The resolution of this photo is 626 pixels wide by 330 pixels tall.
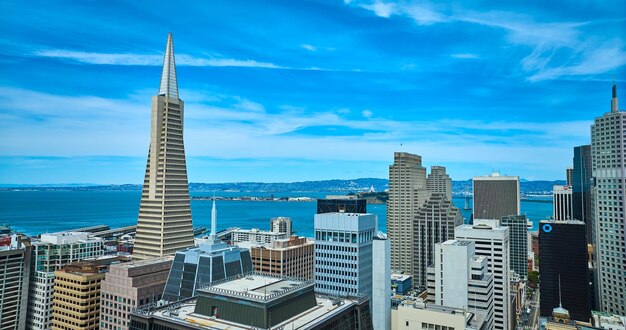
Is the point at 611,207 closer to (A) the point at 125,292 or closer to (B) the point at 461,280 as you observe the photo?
(B) the point at 461,280

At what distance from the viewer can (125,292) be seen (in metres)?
70.6

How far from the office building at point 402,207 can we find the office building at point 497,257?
60.0m

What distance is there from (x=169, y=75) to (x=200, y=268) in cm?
5487

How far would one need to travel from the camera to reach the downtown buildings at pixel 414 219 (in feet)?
511

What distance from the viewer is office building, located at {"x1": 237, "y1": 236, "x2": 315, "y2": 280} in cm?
10762

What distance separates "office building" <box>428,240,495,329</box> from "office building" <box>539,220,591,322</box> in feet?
181

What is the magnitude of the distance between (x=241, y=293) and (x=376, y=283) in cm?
4297

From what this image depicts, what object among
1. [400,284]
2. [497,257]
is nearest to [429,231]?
[400,284]

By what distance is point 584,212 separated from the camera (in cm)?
19500

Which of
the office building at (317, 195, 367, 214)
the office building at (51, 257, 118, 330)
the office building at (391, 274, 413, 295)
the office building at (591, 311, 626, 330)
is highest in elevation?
the office building at (317, 195, 367, 214)

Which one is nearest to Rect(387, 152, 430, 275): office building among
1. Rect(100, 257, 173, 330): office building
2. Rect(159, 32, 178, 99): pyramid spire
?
Rect(159, 32, 178, 99): pyramid spire

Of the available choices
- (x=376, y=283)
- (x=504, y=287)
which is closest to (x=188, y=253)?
(x=376, y=283)

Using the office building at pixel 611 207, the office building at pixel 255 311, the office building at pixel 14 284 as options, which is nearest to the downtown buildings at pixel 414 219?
the office building at pixel 611 207

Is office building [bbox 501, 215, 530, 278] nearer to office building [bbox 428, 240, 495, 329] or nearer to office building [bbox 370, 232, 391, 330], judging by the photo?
office building [bbox 428, 240, 495, 329]
